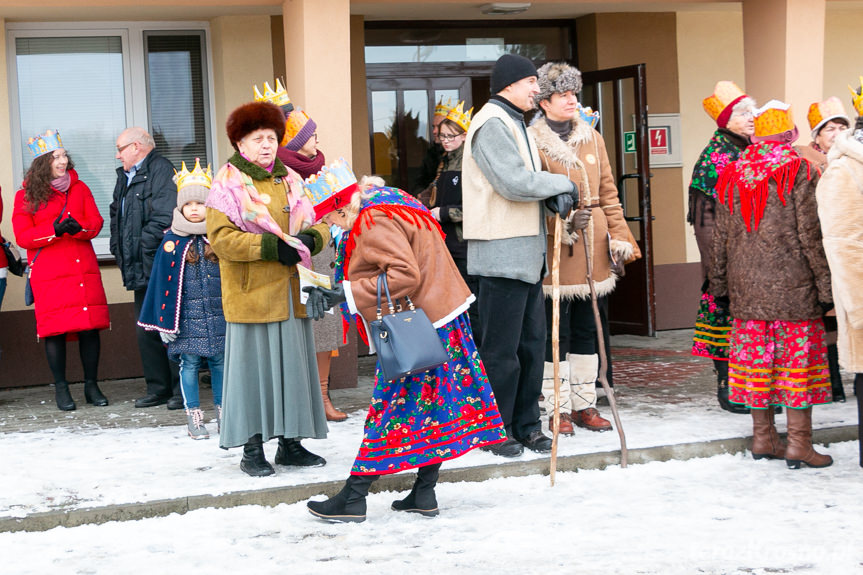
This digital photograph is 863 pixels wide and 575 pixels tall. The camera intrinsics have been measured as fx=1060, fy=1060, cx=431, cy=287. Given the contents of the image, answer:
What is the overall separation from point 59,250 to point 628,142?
5219 millimetres

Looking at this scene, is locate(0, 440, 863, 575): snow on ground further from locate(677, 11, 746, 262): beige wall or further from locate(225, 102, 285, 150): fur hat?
locate(677, 11, 746, 262): beige wall

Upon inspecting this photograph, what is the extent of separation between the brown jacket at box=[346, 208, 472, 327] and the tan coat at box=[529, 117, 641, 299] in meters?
1.44

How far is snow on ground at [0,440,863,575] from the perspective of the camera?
4.26 m

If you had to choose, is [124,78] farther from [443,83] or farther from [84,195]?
[443,83]

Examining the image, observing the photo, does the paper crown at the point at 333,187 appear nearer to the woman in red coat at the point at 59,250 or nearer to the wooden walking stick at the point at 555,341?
the wooden walking stick at the point at 555,341

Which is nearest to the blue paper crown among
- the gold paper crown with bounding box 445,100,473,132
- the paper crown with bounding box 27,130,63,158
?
the gold paper crown with bounding box 445,100,473,132

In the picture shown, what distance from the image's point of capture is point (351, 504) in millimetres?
4840

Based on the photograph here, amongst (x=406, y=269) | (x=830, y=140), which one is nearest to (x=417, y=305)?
(x=406, y=269)

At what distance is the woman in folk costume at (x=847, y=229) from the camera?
5074 millimetres

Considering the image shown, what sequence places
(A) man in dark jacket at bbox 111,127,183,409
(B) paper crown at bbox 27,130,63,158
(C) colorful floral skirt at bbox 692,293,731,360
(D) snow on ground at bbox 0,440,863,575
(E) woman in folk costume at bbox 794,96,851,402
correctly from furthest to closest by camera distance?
(B) paper crown at bbox 27,130,63,158 → (A) man in dark jacket at bbox 111,127,183,409 → (E) woman in folk costume at bbox 794,96,851,402 → (C) colorful floral skirt at bbox 692,293,731,360 → (D) snow on ground at bbox 0,440,863,575

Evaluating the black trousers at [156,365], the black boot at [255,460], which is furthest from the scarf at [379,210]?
the black trousers at [156,365]

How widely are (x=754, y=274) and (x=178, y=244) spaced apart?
3.39 meters

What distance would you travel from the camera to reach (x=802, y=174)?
5.41 metres

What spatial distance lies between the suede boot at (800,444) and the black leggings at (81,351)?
16.3 feet
